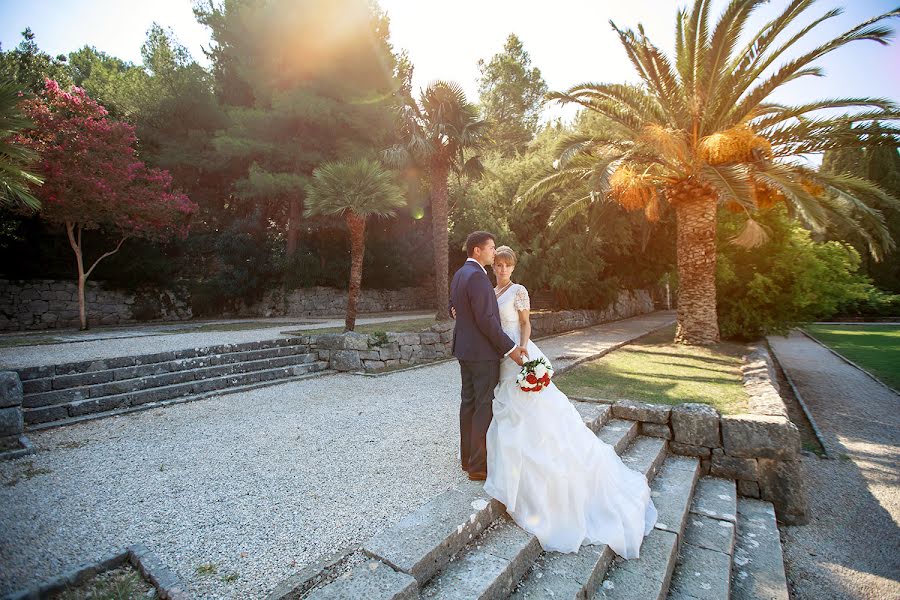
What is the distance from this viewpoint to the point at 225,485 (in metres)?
3.70

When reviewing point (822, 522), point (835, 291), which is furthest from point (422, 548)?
→ point (835, 291)

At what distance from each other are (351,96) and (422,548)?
58.7 feet

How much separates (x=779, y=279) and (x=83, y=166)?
19.7 meters

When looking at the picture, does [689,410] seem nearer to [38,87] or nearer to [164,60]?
[38,87]

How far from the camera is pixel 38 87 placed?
12.4 meters

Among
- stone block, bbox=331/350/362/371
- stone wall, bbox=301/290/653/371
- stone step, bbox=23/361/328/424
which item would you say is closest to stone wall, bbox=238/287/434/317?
stone wall, bbox=301/290/653/371

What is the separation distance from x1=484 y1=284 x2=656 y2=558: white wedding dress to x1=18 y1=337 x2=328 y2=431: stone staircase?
18.8ft

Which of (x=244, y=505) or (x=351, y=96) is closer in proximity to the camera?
(x=244, y=505)

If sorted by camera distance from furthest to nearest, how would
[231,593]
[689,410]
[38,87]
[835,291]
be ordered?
1. [38,87]
2. [835,291]
3. [689,410]
4. [231,593]

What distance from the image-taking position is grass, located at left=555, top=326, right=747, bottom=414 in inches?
243

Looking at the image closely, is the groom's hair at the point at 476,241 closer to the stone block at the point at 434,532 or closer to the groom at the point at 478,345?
the groom at the point at 478,345

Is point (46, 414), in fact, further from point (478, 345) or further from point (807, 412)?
point (807, 412)

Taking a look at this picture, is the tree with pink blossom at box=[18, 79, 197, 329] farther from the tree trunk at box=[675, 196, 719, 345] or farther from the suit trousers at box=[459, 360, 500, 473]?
the tree trunk at box=[675, 196, 719, 345]

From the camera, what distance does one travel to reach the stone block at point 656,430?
5145 mm
